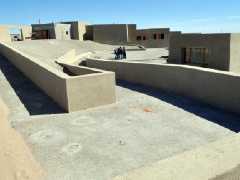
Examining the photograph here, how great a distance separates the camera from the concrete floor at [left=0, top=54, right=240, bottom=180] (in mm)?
7168

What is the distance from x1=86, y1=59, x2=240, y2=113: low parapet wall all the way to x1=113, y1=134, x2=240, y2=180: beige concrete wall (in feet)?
27.1

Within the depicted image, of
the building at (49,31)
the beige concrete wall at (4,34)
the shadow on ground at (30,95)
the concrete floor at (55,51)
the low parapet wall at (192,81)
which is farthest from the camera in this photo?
the building at (49,31)

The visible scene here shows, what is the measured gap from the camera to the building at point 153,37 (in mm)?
52750

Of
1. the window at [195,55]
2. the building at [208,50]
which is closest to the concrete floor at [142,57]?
the building at [208,50]

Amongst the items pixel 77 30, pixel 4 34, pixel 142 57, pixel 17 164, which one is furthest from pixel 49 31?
pixel 17 164

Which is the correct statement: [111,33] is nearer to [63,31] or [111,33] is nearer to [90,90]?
[63,31]

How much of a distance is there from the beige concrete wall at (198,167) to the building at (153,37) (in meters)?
50.5

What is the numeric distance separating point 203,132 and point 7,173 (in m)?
6.42

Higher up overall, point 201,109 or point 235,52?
point 235,52

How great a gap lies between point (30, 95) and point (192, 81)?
8.22 meters

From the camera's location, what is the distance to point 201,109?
11484 mm

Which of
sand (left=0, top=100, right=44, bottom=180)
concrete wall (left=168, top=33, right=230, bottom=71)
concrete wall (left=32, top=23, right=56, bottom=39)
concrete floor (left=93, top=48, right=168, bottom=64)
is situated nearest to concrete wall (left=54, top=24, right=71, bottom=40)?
concrete wall (left=32, top=23, right=56, bottom=39)

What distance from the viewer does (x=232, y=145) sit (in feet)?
10.5

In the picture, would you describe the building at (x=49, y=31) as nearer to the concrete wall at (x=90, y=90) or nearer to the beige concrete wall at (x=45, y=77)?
the beige concrete wall at (x=45, y=77)
